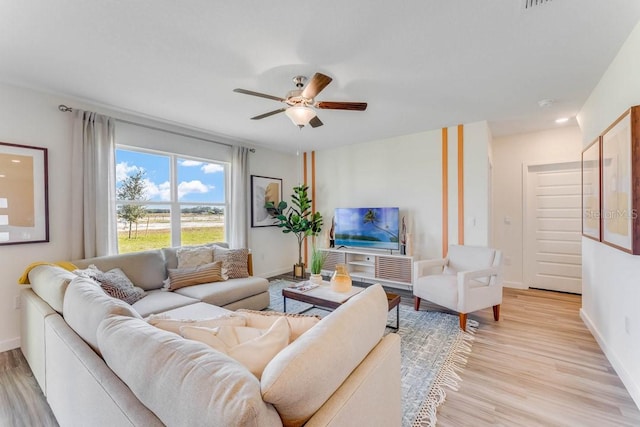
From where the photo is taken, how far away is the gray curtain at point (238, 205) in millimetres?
4363

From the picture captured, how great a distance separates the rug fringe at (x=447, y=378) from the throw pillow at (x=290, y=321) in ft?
3.35

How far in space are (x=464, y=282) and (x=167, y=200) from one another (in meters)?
3.69

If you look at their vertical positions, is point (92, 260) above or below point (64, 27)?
below

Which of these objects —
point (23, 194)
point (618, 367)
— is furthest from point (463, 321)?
point (23, 194)

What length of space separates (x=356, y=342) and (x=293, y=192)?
15.3 ft

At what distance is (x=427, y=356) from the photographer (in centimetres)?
238

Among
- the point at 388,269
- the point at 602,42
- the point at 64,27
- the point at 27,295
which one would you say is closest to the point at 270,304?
the point at 388,269

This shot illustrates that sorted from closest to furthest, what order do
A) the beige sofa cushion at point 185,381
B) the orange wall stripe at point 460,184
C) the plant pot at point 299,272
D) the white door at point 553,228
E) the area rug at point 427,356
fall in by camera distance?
the beige sofa cushion at point 185,381
the area rug at point 427,356
the orange wall stripe at point 460,184
the white door at point 553,228
the plant pot at point 299,272

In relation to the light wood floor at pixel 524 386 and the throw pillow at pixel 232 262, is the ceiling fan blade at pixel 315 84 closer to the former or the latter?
the throw pillow at pixel 232 262

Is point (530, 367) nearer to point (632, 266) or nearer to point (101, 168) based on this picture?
point (632, 266)

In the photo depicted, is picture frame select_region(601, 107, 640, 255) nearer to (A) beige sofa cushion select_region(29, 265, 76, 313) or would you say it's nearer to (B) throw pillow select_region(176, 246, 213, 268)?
(A) beige sofa cushion select_region(29, 265, 76, 313)

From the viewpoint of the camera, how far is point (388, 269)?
4262 mm

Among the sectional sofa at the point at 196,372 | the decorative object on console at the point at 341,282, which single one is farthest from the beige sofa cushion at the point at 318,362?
the decorative object on console at the point at 341,282

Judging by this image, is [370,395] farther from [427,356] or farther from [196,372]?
[427,356]
